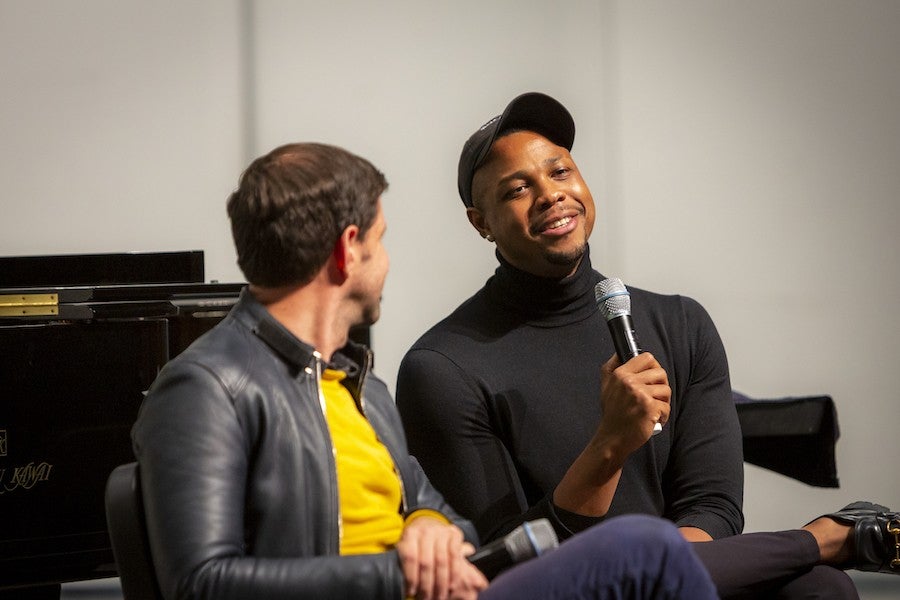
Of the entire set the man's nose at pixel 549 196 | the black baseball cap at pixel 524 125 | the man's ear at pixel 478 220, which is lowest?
the man's ear at pixel 478 220

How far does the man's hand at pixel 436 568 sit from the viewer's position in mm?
1149

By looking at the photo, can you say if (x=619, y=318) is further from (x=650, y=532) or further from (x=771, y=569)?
(x=650, y=532)

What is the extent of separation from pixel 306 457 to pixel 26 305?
1515mm

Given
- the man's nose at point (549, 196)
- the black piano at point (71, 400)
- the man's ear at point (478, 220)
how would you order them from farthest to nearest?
the black piano at point (71, 400) < the man's ear at point (478, 220) < the man's nose at point (549, 196)

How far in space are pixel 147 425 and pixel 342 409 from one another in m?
0.26

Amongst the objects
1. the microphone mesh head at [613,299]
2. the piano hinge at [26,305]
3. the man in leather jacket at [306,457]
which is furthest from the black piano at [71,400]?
the man in leather jacket at [306,457]

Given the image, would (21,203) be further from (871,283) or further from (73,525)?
(871,283)

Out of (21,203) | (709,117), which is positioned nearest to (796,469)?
(709,117)

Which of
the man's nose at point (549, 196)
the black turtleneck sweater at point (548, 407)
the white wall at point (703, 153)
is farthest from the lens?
the white wall at point (703, 153)

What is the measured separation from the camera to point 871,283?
3.86 m

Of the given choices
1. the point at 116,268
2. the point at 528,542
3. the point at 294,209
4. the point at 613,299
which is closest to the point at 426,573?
the point at 528,542

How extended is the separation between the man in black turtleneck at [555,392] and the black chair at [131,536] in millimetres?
729

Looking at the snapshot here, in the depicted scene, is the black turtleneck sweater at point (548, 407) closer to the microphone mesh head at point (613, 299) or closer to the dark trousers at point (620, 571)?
the microphone mesh head at point (613, 299)

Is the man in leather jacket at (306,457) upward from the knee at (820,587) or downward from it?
upward
